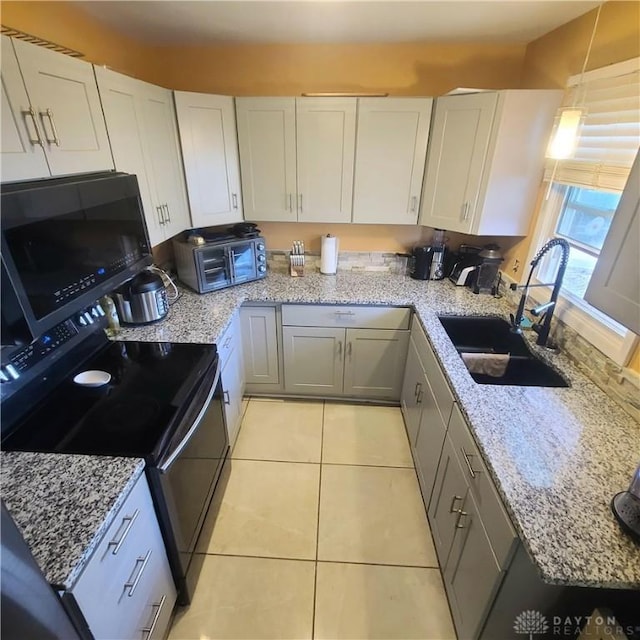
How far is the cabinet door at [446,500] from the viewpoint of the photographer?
137 cm

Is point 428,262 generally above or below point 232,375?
above

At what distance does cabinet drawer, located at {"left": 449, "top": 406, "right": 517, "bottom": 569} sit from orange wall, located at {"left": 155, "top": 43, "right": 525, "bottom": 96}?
2.12 meters

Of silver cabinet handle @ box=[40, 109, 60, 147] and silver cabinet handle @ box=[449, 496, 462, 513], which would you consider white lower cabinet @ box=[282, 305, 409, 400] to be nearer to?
silver cabinet handle @ box=[449, 496, 462, 513]

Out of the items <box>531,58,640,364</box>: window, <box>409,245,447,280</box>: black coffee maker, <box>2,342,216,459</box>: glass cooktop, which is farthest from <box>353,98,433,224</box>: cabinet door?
<box>2,342,216,459</box>: glass cooktop

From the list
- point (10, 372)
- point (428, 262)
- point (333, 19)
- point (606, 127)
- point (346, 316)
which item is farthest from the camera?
point (428, 262)

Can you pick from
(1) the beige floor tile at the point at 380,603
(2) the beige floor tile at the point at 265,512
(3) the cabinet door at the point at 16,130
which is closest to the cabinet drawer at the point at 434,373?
(1) the beige floor tile at the point at 380,603

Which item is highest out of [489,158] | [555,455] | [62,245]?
[489,158]

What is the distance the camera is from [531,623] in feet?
3.17

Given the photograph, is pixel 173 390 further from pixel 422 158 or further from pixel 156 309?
pixel 422 158

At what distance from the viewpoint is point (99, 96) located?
1410 millimetres

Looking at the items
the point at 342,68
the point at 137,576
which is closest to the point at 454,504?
the point at 137,576

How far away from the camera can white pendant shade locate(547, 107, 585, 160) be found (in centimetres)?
147

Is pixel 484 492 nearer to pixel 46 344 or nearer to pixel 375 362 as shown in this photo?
pixel 375 362

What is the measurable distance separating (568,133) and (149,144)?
1.96 meters
